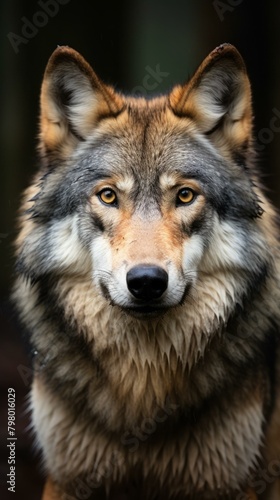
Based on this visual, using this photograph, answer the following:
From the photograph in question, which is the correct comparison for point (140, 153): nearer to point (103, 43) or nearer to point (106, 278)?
point (106, 278)

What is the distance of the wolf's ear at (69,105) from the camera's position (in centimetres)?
395

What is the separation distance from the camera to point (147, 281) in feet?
11.1

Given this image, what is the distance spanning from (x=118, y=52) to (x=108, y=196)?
637 centimetres

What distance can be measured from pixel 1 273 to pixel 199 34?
3297mm

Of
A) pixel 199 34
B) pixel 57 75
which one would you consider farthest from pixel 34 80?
pixel 57 75

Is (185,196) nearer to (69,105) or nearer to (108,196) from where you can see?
(108,196)

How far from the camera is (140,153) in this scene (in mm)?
3844

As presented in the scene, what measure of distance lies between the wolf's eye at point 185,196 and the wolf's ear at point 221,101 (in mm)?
427
